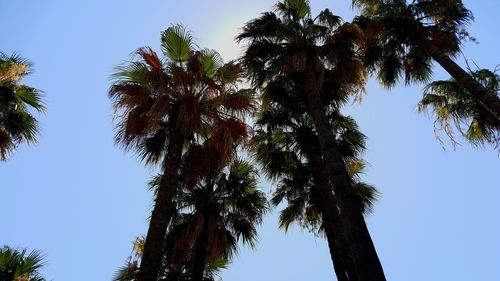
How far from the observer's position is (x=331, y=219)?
38.8 feet

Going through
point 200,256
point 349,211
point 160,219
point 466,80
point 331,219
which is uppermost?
point 466,80

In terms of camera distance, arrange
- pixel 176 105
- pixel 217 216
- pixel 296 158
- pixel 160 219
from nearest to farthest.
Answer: pixel 160 219 < pixel 176 105 < pixel 217 216 < pixel 296 158

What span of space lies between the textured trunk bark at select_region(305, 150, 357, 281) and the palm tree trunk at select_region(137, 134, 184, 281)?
472cm

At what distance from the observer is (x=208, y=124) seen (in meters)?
11.4

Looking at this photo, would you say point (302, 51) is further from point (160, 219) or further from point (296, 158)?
point (160, 219)

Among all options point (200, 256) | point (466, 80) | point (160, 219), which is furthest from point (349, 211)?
point (466, 80)

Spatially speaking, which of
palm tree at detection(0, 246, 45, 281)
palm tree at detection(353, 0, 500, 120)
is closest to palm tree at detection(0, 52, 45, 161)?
palm tree at detection(0, 246, 45, 281)

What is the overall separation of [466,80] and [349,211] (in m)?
5.90

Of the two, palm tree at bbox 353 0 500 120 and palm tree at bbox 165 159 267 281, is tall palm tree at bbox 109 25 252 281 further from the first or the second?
palm tree at bbox 353 0 500 120

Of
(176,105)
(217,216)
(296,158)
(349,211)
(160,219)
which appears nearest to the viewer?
(349,211)

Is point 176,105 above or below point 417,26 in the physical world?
below

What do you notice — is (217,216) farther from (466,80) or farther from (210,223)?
(466,80)

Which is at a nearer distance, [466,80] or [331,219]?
[466,80]

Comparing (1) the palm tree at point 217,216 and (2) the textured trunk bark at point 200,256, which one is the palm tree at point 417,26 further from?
(2) the textured trunk bark at point 200,256
